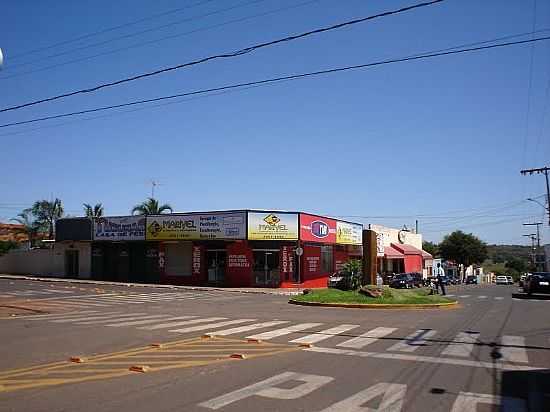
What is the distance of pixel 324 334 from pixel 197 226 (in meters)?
29.9

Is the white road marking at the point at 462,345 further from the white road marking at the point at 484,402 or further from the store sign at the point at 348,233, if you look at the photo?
the store sign at the point at 348,233

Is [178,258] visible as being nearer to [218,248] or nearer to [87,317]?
[218,248]

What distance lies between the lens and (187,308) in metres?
23.4

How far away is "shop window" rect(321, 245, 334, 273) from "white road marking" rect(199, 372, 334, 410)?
39002 mm

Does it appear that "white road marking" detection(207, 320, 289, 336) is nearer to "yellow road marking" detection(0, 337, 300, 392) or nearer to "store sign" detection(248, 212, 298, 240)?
"yellow road marking" detection(0, 337, 300, 392)

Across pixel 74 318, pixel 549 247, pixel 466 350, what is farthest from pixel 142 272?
pixel 549 247

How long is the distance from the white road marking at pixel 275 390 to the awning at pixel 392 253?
54.0 m

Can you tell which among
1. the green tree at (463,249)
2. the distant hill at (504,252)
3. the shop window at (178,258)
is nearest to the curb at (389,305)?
the shop window at (178,258)

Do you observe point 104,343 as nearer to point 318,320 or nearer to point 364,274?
point 318,320

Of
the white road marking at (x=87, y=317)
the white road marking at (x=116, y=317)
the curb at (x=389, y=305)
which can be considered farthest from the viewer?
the curb at (x=389, y=305)

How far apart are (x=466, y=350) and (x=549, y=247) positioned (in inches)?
3580

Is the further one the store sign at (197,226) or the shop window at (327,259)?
the shop window at (327,259)

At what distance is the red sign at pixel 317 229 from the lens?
43625 millimetres

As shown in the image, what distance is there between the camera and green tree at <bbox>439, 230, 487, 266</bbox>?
9931cm
